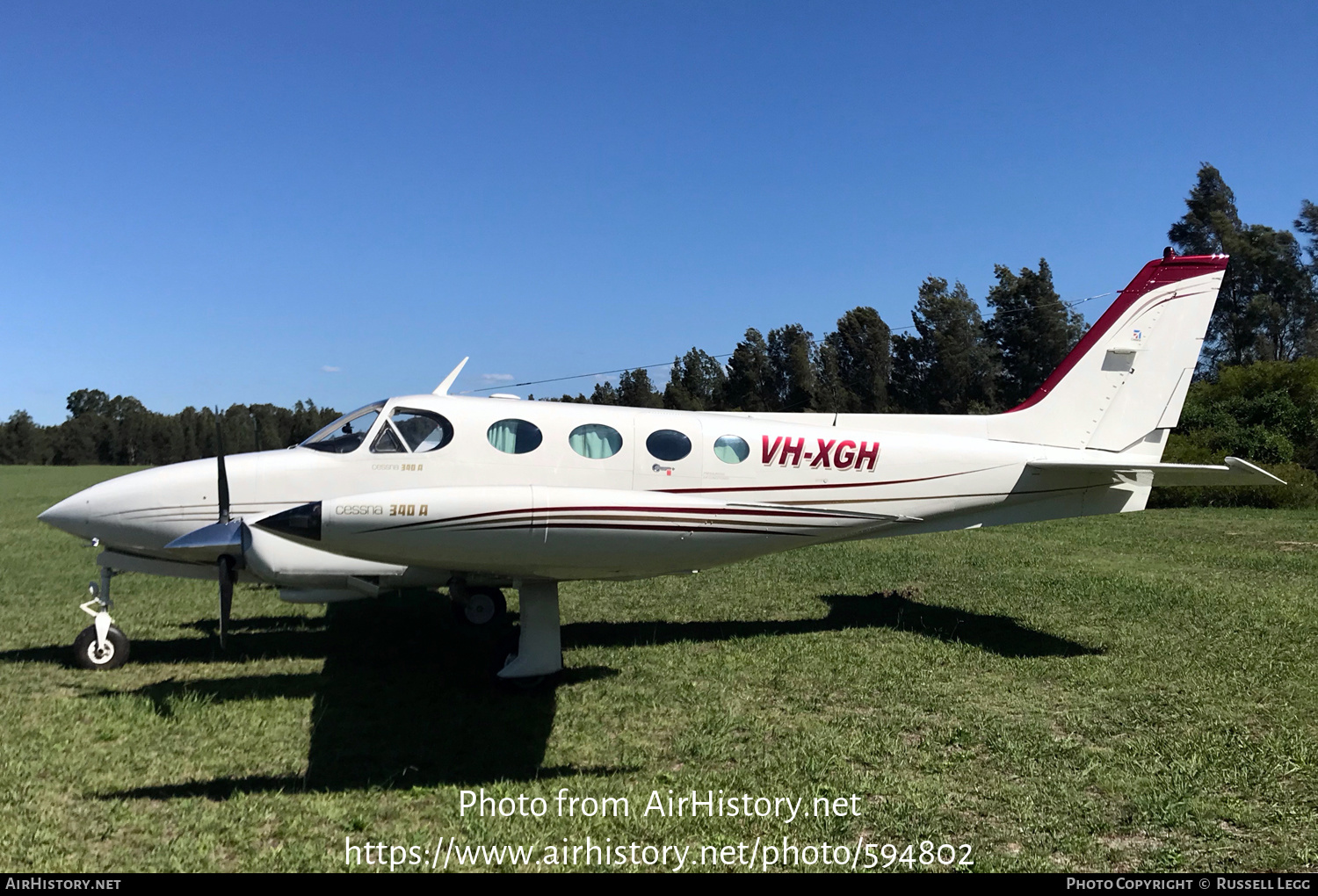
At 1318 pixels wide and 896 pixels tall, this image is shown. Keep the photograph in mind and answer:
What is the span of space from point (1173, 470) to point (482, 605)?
773 centimetres

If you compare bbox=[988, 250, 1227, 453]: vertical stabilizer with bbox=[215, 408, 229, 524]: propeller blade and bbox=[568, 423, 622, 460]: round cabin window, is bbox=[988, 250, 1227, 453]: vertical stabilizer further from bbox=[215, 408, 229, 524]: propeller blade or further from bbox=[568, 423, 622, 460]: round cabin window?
bbox=[215, 408, 229, 524]: propeller blade

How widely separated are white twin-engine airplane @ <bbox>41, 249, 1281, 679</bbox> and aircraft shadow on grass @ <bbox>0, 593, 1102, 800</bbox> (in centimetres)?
65

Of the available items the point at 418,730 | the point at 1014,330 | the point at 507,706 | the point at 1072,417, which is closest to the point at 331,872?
the point at 418,730

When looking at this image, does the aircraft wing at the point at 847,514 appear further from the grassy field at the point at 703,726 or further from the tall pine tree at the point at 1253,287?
the tall pine tree at the point at 1253,287

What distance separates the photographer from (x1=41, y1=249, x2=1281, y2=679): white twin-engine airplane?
6.29 meters

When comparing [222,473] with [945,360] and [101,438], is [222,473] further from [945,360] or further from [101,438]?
[101,438]

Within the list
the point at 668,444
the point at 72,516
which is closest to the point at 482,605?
the point at 668,444

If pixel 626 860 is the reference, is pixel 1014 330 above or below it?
above

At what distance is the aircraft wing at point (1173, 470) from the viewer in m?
7.81

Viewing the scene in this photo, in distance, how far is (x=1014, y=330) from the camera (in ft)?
148

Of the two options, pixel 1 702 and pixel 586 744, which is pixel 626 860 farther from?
pixel 1 702

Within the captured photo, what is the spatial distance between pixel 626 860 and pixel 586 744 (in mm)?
1698

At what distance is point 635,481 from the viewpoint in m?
7.92

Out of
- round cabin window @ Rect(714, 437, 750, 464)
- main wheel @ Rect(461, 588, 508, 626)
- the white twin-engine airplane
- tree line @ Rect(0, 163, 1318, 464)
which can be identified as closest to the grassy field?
main wheel @ Rect(461, 588, 508, 626)
